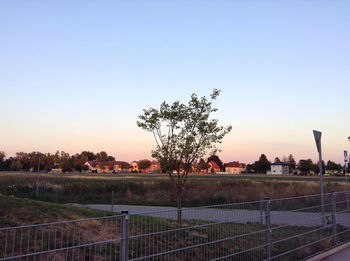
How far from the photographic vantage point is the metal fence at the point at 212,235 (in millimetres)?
5234

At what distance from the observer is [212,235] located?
18.1 ft

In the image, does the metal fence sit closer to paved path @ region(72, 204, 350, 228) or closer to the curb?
paved path @ region(72, 204, 350, 228)

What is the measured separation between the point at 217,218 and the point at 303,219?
9.44 ft

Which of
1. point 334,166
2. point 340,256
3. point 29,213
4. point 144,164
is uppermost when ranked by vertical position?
point 144,164

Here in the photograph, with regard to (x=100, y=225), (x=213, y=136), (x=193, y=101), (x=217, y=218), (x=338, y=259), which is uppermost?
(x=193, y=101)

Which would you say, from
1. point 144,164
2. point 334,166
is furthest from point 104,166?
point 334,166

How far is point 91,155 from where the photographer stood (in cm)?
16175

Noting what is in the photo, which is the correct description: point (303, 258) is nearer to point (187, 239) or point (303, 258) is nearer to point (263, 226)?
point (263, 226)

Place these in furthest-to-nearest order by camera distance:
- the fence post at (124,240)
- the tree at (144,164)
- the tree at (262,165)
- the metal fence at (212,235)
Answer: the tree at (262,165) → the tree at (144,164) → the metal fence at (212,235) → the fence post at (124,240)

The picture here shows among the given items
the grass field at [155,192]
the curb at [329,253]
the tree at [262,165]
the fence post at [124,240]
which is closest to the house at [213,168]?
the tree at [262,165]

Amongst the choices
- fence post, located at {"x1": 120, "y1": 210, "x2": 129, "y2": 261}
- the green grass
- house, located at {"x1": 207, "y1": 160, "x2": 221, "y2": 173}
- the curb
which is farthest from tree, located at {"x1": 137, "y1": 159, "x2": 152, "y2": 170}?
fence post, located at {"x1": 120, "y1": 210, "x2": 129, "y2": 261}

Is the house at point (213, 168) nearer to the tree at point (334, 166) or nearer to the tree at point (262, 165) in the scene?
the tree at point (262, 165)

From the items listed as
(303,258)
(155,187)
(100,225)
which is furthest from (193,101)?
(155,187)

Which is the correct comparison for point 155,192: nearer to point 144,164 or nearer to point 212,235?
point 212,235
